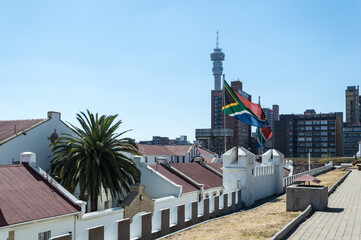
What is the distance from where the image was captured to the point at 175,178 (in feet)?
117

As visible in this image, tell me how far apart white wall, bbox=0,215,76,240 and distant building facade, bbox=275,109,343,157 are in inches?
6132

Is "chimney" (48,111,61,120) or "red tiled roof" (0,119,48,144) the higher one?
"chimney" (48,111,61,120)

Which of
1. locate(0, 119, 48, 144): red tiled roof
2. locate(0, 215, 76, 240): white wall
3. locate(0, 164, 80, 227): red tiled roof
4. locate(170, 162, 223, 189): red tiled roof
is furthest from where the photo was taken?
locate(170, 162, 223, 189): red tiled roof

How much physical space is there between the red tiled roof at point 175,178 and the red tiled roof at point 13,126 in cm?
1263

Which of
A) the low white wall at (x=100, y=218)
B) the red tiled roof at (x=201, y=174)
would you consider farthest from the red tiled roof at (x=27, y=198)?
the red tiled roof at (x=201, y=174)

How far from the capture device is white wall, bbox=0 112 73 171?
33.2m

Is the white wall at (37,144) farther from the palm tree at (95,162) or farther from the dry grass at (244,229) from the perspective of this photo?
the dry grass at (244,229)

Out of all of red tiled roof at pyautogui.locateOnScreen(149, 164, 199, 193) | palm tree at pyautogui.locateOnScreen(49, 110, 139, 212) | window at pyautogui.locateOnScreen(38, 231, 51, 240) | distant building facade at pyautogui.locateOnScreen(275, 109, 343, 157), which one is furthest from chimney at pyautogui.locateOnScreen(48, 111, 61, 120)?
distant building facade at pyautogui.locateOnScreen(275, 109, 343, 157)

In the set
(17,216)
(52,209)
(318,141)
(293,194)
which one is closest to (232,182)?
(293,194)

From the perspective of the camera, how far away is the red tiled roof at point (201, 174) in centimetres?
3900

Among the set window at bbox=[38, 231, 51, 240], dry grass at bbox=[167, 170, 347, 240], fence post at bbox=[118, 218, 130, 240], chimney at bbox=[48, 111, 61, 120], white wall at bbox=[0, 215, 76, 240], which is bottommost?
window at bbox=[38, 231, 51, 240]

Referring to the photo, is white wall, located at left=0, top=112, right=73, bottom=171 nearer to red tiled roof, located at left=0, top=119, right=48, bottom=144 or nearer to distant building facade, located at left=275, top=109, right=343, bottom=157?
red tiled roof, located at left=0, top=119, right=48, bottom=144

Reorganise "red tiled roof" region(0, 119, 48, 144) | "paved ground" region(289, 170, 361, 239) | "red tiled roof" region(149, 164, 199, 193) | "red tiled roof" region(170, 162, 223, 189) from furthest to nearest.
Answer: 1. "red tiled roof" region(170, 162, 223, 189)
2. "red tiled roof" region(0, 119, 48, 144)
3. "red tiled roof" region(149, 164, 199, 193)
4. "paved ground" region(289, 170, 361, 239)

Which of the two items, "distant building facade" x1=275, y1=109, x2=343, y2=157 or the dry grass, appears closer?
the dry grass
